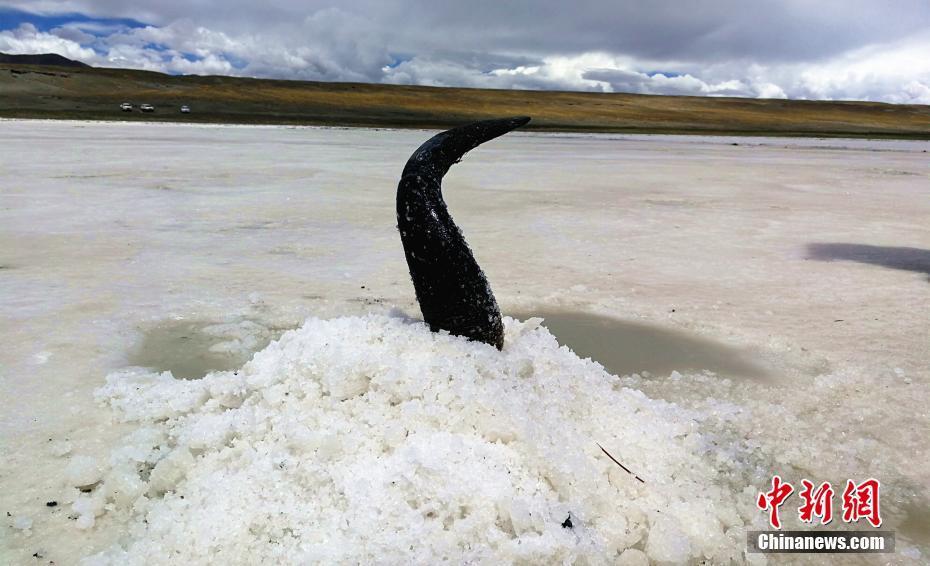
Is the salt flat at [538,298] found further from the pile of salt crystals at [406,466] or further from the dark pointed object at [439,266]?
the dark pointed object at [439,266]

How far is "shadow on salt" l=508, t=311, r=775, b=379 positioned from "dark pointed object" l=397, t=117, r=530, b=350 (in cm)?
105

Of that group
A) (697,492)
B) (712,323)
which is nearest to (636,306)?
(712,323)

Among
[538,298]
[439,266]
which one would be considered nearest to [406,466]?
[439,266]

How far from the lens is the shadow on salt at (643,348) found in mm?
4461

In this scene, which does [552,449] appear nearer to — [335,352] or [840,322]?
[335,352]

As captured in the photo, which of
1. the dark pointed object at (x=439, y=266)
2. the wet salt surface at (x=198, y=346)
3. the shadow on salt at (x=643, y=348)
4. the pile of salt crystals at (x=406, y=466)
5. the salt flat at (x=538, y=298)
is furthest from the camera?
the shadow on salt at (x=643, y=348)

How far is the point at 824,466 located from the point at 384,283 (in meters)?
3.99

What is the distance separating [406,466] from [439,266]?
1380mm

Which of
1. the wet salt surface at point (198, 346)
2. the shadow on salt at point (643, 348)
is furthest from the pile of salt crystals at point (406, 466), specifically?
the shadow on salt at point (643, 348)

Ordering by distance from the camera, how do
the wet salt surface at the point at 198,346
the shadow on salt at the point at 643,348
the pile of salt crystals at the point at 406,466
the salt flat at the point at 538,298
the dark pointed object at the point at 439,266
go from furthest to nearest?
the shadow on salt at the point at 643,348 < the wet salt surface at the point at 198,346 < the dark pointed object at the point at 439,266 < the salt flat at the point at 538,298 < the pile of salt crystals at the point at 406,466

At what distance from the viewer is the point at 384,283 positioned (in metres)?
6.25

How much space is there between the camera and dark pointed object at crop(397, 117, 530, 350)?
12.5ft

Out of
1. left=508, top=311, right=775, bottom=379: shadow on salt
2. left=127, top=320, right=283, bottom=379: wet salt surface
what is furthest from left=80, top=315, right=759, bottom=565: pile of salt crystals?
left=508, top=311, right=775, bottom=379: shadow on salt

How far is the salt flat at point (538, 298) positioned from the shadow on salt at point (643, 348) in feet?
0.09
